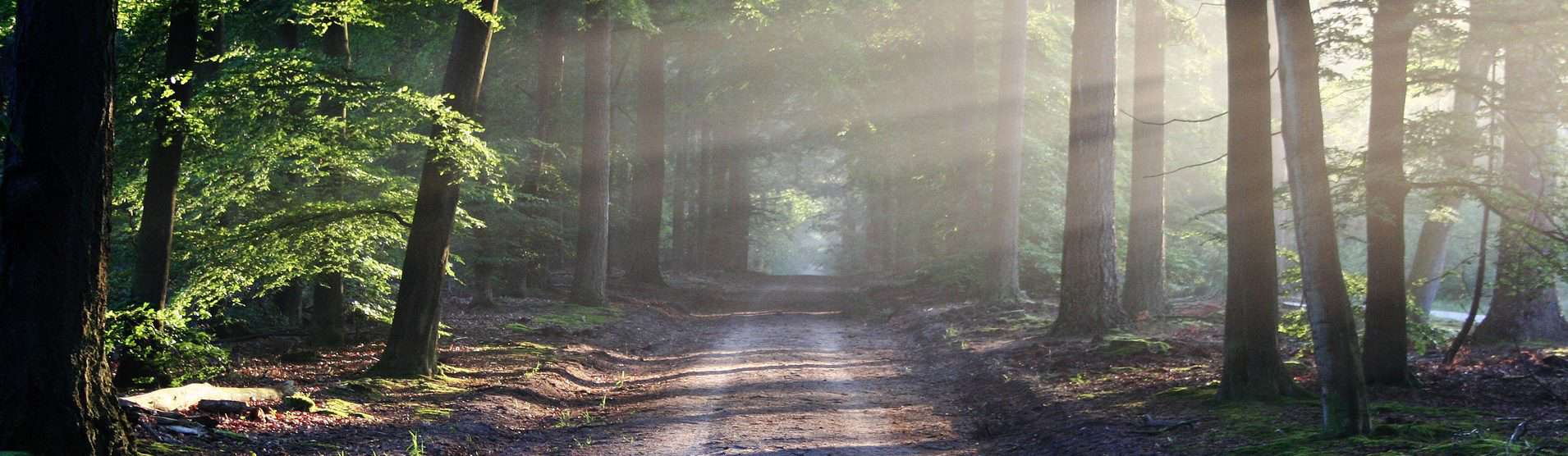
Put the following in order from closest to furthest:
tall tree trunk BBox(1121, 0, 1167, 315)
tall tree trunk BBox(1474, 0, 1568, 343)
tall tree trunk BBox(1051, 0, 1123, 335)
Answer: tall tree trunk BBox(1474, 0, 1568, 343) → tall tree trunk BBox(1051, 0, 1123, 335) → tall tree trunk BBox(1121, 0, 1167, 315)

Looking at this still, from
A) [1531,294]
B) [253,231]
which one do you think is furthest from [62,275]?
[1531,294]

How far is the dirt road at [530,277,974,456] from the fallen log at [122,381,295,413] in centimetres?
247

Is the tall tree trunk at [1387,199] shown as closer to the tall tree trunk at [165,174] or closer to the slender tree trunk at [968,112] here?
the tall tree trunk at [165,174]

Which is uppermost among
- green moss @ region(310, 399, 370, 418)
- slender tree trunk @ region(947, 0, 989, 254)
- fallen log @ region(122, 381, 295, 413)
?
slender tree trunk @ region(947, 0, 989, 254)

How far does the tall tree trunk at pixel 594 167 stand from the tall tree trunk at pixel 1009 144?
8569 mm

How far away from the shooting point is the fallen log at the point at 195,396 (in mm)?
8172

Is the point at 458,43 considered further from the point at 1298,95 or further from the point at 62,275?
the point at 1298,95

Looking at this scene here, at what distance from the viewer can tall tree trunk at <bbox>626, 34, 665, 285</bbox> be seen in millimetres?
30516

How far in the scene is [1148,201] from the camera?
18.8 metres

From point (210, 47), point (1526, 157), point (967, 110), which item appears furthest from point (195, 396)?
point (967, 110)

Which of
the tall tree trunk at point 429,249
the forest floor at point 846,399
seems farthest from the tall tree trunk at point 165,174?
the tall tree trunk at point 429,249

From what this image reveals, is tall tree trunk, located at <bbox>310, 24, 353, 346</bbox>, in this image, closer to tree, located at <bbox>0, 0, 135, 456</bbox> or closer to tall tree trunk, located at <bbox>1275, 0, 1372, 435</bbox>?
tree, located at <bbox>0, 0, 135, 456</bbox>

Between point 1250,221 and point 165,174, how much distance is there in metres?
10.5

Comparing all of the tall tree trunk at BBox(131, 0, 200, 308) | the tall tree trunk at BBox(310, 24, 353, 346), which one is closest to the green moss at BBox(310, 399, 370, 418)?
the tall tree trunk at BBox(131, 0, 200, 308)
